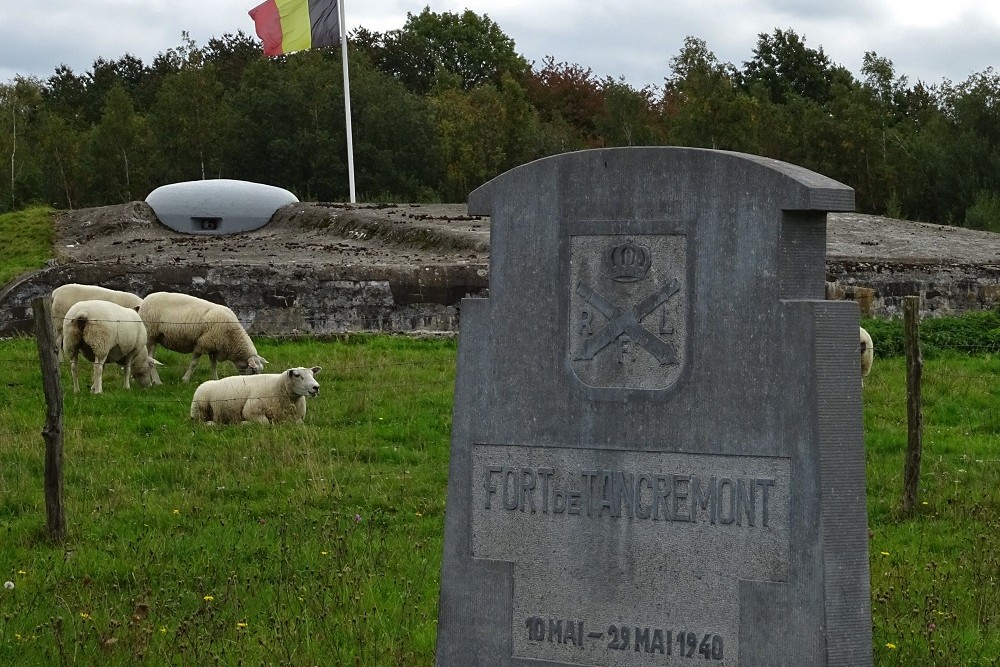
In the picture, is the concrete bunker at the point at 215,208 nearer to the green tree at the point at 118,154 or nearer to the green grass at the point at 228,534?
the green tree at the point at 118,154

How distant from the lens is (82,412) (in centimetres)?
1391

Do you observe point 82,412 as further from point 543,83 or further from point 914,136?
point 543,83

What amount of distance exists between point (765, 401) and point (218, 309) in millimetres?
13323

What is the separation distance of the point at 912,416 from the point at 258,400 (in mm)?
6863

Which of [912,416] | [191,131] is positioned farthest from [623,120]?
[912,416]

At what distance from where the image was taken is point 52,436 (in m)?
8.20

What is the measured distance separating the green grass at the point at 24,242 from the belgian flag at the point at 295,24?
22.6 ft

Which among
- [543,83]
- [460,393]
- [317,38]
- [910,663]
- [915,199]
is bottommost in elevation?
[910,663]

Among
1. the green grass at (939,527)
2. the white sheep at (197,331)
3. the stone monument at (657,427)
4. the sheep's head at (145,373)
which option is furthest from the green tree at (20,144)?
the stone monument at (657,427)

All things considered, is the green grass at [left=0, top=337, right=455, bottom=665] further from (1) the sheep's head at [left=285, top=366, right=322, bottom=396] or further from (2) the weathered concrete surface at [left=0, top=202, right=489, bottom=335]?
(2) the weathered concrete surface at [left=0, top=202, right=489, bottom=335]

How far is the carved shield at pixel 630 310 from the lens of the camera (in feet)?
16.0

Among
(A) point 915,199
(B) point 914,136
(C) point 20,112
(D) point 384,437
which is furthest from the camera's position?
(C) point 20,112

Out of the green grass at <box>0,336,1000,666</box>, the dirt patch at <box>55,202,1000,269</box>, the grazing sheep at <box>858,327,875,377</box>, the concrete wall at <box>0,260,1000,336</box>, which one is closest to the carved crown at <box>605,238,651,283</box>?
the green grass at <box>0,336,1000,666</box>

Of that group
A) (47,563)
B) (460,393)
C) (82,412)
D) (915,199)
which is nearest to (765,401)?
(460,393)
